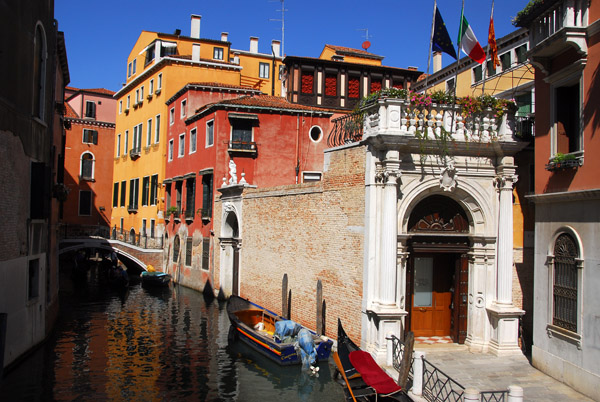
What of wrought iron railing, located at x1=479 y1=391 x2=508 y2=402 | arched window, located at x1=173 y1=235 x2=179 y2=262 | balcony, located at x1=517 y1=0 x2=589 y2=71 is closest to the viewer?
wrought iron railing, located at x1=479 y1=391 x2=508 y2=402

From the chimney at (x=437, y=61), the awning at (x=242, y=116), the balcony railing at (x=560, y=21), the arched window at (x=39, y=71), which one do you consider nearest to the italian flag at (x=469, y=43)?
the balcony railing at (x=560, y=21)

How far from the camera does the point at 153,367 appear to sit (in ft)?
42.1

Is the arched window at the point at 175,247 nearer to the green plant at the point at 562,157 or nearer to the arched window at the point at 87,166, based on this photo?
the arched window at the point at 87,166

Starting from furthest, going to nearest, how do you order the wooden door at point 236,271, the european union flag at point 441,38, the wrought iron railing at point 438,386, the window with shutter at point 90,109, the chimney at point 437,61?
the window with shutter at point 90,109, the chimney at point 437,61, the wooden door at point 236,271, the european union flag at point 441,38, the wrought iron railing at point 438,386

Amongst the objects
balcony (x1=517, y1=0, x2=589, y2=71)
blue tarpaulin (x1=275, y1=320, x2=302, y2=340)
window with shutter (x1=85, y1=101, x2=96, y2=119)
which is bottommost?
blue tarpaulin (x1=275, y1=320, x2=302, y2=340)

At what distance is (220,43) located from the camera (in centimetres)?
3528

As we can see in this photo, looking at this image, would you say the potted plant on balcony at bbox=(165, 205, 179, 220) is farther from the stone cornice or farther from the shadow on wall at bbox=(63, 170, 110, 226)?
the stone cornice

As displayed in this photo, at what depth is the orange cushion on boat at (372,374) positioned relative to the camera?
9.09 meters

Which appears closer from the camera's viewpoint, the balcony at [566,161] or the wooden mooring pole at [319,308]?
the balcony at [566,161]

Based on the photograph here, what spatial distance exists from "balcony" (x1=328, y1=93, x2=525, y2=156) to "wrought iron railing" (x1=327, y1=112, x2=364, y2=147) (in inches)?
14.7

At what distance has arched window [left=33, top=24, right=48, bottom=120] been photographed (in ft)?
42.7

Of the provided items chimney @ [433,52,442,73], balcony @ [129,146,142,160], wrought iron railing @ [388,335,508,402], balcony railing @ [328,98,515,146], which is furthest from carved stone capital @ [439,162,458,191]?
balcony @ [129,146,142,160]

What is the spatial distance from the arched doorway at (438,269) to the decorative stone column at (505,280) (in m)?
0.72

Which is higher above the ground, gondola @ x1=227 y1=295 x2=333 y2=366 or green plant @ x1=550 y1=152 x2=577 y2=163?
green plant @ x1=550 y1=152 x2=577 y2=163
